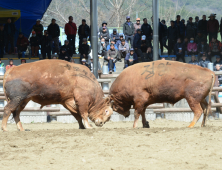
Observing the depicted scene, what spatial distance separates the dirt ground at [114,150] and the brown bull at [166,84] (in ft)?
4.04

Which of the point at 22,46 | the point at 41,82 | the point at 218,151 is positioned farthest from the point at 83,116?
the point at 22,46

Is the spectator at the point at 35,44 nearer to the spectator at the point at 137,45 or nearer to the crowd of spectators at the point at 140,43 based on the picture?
the crowd of spectators at the point at 140,43

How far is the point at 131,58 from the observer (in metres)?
15.3

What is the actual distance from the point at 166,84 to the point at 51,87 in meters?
2.56

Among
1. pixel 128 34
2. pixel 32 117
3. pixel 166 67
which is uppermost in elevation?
pixel 128 34

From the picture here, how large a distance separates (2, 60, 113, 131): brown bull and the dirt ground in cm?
101

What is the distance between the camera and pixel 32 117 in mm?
11594

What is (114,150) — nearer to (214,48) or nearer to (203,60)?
(203,60)

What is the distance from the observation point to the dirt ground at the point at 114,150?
477 centimetres

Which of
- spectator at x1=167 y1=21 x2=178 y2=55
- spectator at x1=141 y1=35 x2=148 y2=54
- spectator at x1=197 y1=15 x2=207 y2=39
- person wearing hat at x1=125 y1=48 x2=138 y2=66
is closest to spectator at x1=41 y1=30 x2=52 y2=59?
person wearing hat at x1=125 y1=48 x2=138 y2=66

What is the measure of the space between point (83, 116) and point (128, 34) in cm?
1016

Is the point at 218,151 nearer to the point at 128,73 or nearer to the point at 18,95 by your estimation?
the point at 128,73

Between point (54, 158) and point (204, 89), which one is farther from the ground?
point (204, 89)

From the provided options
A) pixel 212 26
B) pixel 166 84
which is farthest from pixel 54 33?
pixel 166 84
